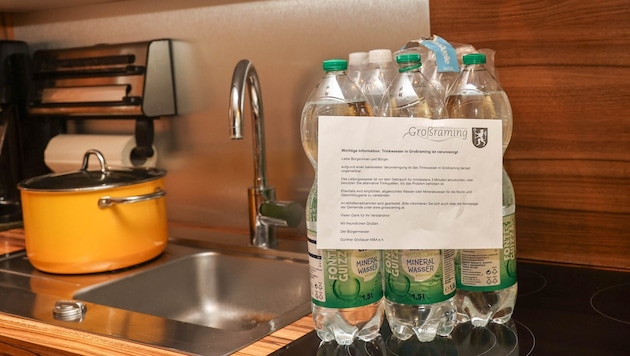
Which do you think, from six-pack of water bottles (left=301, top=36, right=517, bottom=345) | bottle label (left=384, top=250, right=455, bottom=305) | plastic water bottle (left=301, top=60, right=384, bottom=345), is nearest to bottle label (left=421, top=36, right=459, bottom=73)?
six-pack of water bottles (left=301, top=36, right=517, bottom=345)

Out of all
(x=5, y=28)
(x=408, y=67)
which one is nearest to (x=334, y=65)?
(x=408, y=67)

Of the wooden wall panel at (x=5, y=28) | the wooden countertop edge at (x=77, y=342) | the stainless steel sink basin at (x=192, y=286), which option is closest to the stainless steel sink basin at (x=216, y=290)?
the stainless steel sink basin at (x=192, y=286)

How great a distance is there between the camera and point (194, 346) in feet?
3.21

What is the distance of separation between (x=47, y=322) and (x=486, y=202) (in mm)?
689

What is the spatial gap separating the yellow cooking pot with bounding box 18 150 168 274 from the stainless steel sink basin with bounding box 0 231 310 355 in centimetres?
4

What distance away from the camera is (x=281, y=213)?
4.86 feet

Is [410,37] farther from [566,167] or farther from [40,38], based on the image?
[40,38]

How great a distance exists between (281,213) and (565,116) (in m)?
0.58

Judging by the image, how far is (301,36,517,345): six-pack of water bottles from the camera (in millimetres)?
912

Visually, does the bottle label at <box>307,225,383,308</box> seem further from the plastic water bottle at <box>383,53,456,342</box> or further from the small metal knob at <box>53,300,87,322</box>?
the small metal knob at <box>53,300,87,322</box>

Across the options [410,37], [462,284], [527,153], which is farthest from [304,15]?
[462,284]

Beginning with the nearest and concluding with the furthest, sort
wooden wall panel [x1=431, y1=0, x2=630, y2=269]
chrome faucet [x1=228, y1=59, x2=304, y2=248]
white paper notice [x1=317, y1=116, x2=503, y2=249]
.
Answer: white paper notice [x1=317, y1=116, x2=503, y2=249] < wooden wall panel [x1=431, y1=0, x2=630, y2=269] < chrome faucet [x1=228, y1=59, x2=304, y2=248]

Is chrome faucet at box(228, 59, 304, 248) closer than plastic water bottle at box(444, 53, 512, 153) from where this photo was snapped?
No

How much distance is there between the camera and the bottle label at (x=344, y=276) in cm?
90
